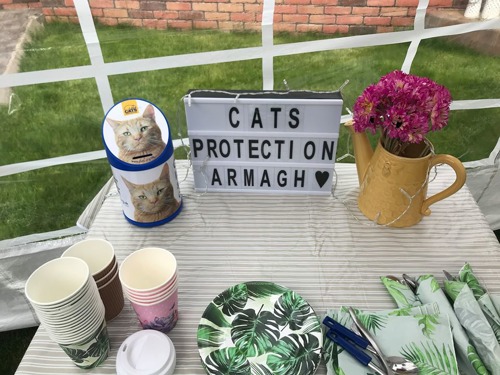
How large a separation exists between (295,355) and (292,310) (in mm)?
86

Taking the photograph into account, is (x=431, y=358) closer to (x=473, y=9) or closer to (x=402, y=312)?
(x=402, y=312)

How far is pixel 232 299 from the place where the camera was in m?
0.78

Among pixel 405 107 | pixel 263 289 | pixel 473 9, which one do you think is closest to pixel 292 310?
pixel 263 289

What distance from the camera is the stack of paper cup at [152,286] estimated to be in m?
0.65

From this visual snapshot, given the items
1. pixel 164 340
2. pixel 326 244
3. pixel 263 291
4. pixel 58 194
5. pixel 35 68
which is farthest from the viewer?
pixel 58 194

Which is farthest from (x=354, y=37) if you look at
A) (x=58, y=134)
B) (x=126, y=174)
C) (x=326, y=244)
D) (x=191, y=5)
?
(x=58, y=134)

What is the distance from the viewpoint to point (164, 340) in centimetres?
67

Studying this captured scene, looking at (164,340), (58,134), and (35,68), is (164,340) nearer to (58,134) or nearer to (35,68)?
(35,68)

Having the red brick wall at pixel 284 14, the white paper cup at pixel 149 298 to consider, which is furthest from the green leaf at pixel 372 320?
the red brick wall at pixel 284 14

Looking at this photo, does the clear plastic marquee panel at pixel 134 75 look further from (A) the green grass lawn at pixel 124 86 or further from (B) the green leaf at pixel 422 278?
(B) the green leaf at pixel 422 278

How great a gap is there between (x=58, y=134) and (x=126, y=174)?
78 centimetres

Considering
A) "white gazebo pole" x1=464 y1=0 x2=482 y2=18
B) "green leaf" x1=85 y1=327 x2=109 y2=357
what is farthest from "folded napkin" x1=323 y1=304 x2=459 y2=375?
"white gazebo pole" x1=464 y1=0 x2=482 y2=18

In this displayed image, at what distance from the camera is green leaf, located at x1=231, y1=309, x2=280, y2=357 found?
2.30ft

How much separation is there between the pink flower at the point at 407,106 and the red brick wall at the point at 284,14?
610 millimetres
